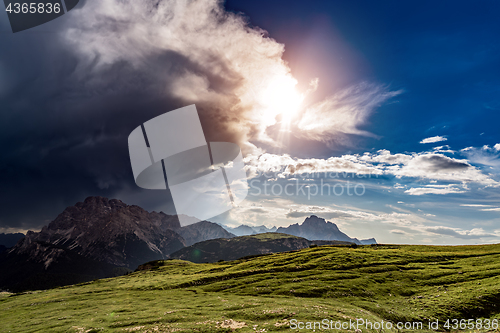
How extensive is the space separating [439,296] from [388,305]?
13.7 meters

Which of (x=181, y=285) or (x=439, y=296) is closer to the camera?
(x=439, y=296)

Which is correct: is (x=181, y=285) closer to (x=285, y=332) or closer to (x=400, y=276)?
(x=285, y=332)

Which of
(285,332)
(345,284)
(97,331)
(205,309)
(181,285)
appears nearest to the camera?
(285,332)

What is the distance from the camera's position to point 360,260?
83.6 metres

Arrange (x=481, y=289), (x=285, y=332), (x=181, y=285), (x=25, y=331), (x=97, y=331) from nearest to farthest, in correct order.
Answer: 1. (x=285, y=332)
2. (x=97, y=331)
3. (x=25, y=331)
4. (x=481, y=289)
5. (x=181, y=285)

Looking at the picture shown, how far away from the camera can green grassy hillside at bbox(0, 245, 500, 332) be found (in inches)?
1560

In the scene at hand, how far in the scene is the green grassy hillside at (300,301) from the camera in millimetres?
39625

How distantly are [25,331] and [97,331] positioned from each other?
17.8 meters

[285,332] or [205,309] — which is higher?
[285,332]

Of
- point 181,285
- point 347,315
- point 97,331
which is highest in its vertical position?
point 347,315

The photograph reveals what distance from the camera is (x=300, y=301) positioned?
4869 centimetres

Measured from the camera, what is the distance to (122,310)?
170ft

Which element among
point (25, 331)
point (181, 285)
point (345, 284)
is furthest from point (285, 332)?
point (181, 285)

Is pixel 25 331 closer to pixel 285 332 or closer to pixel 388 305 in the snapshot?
pixel 285 332
